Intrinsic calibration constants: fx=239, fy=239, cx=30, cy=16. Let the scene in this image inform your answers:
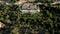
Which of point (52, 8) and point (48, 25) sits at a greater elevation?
point (52, 8)

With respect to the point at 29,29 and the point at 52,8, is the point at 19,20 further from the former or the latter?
the point at 52,8

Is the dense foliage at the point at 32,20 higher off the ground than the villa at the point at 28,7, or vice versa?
the villa at the point at 28,7

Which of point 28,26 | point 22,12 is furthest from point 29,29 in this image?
point 22,12

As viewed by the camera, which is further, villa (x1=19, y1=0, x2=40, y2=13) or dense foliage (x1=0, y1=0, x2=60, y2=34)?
villa (x1=19, y1=0, x2=40, y2=13)

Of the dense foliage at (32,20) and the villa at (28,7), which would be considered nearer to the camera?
the dense foliage at (32,20)

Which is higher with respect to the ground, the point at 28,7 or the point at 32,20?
the point at 28,7

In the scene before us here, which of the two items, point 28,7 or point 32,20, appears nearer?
point 32,20

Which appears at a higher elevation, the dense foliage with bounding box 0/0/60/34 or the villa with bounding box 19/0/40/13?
the villa with bounding box 19/0/40/13

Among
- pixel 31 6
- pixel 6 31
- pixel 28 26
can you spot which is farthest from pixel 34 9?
pixel 6 31
